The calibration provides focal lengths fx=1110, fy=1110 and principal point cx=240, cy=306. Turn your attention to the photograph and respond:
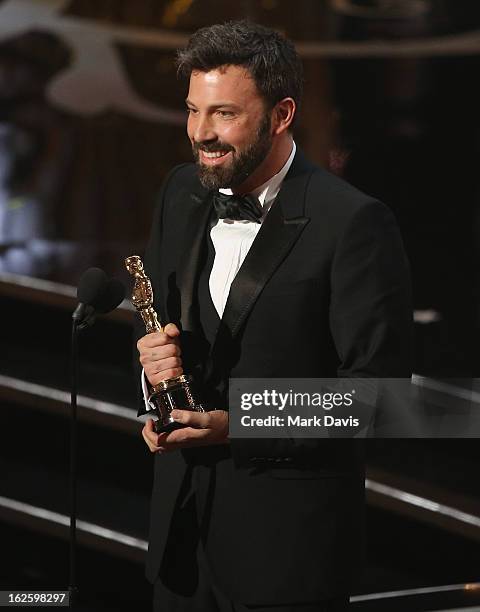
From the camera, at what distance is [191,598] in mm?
2043

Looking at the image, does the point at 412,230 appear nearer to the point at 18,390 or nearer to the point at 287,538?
the point at 18,390

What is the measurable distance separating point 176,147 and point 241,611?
12.3ft

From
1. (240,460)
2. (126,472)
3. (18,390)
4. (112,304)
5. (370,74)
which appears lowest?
(126,472)

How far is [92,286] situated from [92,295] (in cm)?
2

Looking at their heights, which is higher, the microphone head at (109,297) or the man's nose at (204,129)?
the man's nose at (204,129)

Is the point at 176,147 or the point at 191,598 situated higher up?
the point at 176,147

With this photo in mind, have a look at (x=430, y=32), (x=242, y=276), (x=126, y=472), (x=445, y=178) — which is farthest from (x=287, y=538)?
(x=430, y=32)

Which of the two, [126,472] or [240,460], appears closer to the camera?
[240,460]

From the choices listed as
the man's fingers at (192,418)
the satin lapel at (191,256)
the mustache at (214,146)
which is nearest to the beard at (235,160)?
the mustache at (214,146)

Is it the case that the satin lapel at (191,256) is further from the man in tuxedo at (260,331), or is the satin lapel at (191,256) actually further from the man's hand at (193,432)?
the man's hand at (193,432)

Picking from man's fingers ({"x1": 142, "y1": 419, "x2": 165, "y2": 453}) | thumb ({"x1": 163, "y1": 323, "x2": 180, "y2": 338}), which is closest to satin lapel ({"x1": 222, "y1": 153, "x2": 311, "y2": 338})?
thumb ({"x1": 163, "y1": 323, "x2": 180, "y2": 338})

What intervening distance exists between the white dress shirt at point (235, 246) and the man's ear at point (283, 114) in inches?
3.1

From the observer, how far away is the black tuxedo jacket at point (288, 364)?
193cm

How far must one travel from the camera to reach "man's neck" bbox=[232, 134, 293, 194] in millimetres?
2016
